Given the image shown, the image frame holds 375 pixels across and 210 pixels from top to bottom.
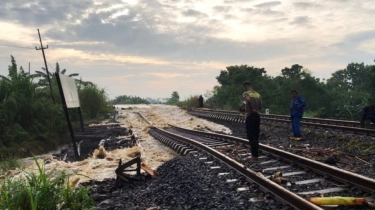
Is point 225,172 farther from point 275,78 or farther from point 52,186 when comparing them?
point 275,78

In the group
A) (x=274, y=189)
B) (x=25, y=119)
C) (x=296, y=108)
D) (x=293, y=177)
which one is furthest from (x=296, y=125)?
(x=25, y=119)

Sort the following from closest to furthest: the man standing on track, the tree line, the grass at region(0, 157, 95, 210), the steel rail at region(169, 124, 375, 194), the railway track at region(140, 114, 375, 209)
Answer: the grass at region(0, 157, 95, 210) < the railway track at region(140, 114, 375, 209) < the steel rail at region(169, 124, 375, 194) < the man standing on track < the tree line

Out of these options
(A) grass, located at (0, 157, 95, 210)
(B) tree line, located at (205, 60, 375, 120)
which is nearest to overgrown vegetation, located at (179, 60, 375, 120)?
(B) tree line, located at (205, 60, 375, 120)

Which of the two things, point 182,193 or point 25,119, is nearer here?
point 182,193

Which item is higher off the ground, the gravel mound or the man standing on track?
the man standing on track

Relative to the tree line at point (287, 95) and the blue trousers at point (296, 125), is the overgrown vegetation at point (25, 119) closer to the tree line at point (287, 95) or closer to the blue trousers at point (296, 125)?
the blue trousers at point (296, 125)

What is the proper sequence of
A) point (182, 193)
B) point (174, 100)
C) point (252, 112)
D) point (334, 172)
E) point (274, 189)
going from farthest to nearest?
point (174, 100) < point (252, 112) < point (334, 172) < point (182, 193) < point (274, 189)

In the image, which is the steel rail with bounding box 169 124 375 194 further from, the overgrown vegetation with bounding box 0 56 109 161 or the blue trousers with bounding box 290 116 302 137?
the overgrown vegetation with bounding box 0 56 109 161

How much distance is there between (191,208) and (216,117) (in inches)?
754

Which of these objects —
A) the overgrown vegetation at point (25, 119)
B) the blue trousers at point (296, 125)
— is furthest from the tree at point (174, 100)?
the blue trousers at point (296, 125)

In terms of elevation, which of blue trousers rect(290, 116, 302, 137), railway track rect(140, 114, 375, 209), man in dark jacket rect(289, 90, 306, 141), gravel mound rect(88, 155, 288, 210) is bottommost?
gravel mound rect(88, 155, 288, 210)

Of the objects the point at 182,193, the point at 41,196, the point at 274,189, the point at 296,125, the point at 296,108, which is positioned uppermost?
the point at 296,108

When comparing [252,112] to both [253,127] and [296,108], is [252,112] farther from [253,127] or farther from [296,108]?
[296,108]

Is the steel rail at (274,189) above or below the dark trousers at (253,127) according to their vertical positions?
below
